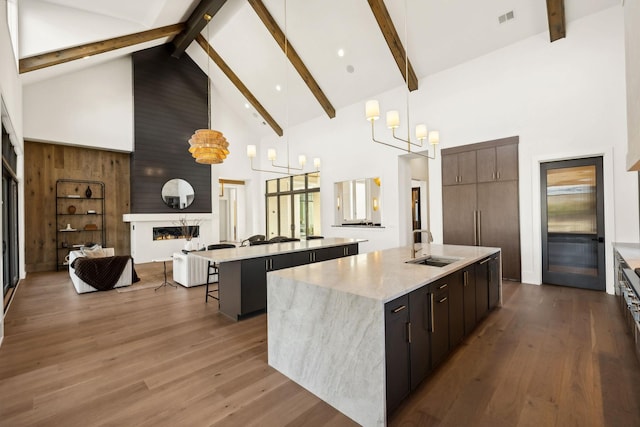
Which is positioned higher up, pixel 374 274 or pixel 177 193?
pixel 177 193

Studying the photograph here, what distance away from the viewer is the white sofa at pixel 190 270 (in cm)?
509

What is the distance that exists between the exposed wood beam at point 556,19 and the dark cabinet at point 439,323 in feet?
14.8

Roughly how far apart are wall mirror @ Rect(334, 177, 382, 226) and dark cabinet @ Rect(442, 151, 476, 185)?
1.64 meters

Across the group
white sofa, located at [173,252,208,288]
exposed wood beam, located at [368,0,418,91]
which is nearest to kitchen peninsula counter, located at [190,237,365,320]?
white sofa, located at [173,252,208,288]

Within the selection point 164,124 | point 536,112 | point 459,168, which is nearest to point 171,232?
point 164,124

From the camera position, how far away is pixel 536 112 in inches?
191

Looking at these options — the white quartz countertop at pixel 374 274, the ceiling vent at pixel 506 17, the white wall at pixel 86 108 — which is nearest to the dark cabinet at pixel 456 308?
the white quartz countertop at pixel 374 274

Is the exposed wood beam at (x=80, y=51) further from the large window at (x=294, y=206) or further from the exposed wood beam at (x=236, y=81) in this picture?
the large window at (x=294, y=206)

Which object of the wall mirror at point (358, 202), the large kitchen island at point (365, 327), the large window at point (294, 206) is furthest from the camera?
the large window at point (294, 206)

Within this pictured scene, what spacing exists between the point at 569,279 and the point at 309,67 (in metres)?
6.47

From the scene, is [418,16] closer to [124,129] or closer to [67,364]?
[67,364]

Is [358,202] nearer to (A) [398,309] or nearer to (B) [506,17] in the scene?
(B) [506,17]

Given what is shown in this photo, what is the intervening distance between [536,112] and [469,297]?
12.3ft

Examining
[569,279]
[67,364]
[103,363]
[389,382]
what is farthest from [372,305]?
[569,279]
